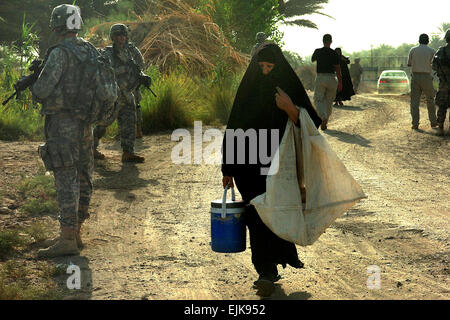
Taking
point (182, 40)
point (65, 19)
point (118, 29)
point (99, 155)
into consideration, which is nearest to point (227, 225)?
point (65, 19)

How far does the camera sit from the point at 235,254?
6.30 m

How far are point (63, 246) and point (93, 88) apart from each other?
4.36 feet

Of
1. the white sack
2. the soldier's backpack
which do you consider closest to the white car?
the soldier's backpack

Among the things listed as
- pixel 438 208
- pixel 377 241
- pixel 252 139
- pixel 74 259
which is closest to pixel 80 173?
pixel 74 259

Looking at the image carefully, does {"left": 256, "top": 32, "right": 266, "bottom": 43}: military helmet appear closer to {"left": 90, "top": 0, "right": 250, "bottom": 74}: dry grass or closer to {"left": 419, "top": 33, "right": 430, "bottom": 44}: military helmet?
{"left": 419, "top": 33, "right": 430, "bottom": 44}: military helmet

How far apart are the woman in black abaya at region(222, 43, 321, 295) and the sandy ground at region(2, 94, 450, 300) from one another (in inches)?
10.8

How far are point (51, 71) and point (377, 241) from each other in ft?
10.6

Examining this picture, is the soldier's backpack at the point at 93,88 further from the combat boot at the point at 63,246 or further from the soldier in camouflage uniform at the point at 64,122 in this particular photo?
the combat boot at the point at 63,246

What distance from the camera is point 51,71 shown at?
581cm

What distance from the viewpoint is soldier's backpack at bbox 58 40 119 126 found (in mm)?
5969

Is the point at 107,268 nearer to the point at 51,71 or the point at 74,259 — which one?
the point at 74,259

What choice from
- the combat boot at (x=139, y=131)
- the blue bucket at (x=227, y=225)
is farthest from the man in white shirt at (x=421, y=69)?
the blue bucket at (x=227, y=225)

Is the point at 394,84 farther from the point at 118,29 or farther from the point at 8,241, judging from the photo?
the point at 8,241

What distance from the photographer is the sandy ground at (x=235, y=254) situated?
17.2ft
